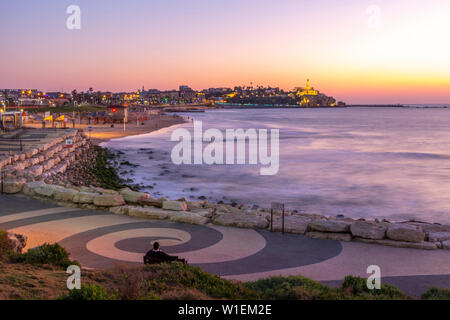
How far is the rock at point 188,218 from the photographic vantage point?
12062 mm

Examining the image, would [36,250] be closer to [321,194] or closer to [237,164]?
[321,194]

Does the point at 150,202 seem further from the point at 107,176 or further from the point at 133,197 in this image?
the point at 107,176

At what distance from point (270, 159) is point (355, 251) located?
→ 101ft

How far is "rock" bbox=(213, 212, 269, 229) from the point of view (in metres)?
11.8

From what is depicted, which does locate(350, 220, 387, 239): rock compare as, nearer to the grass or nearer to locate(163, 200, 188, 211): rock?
the grass

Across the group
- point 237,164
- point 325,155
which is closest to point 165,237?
point 237,164

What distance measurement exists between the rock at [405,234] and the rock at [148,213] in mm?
6300

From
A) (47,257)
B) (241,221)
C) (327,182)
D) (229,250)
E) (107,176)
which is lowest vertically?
(327,182)

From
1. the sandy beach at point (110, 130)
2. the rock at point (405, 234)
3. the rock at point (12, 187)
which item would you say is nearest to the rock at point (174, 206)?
the rock at point (12, 187)

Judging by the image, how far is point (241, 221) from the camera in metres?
11.9

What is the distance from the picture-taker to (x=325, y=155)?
44.6 metres

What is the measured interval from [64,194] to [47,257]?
5.94m

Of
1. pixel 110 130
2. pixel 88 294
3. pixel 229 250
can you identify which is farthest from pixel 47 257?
pixel 110 130

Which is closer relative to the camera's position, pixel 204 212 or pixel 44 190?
pixel 204 212
